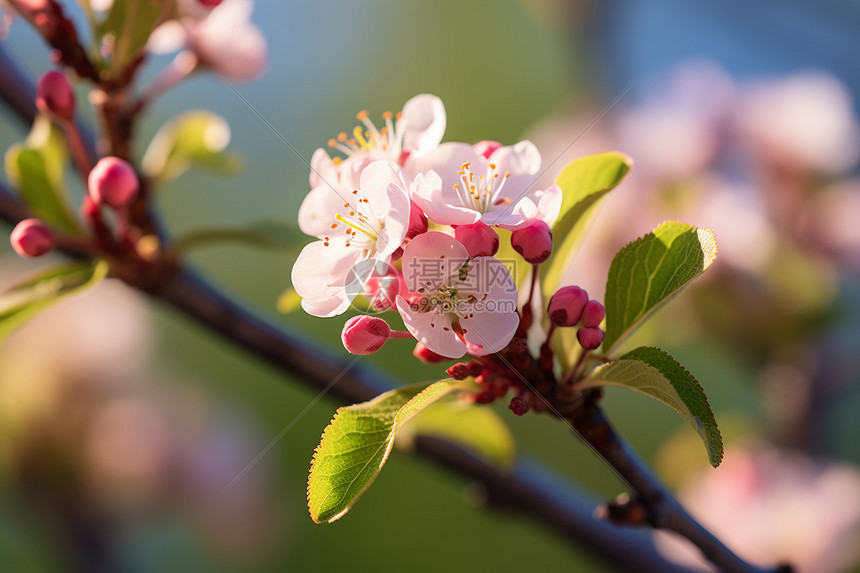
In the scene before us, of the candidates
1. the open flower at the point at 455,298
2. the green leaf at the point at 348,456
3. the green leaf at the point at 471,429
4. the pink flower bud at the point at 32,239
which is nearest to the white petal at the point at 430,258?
the open flower at the point at 455,298

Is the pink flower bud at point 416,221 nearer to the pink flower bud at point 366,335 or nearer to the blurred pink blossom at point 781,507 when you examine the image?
the pink flower bud at point 366,335

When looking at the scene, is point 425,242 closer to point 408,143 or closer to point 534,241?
point 534,241

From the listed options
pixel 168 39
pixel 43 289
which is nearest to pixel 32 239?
pixel 43 289

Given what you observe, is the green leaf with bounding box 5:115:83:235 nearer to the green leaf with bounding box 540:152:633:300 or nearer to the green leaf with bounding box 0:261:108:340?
the green leaf with bounding box 0:261:108:340

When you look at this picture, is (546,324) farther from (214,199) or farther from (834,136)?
(214,199)

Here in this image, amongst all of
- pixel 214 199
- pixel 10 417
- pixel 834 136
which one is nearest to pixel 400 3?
pixel 214 199

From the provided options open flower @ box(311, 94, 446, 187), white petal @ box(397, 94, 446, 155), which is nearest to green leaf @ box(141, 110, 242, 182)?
open flower @ box(311, 94, 446, 187)

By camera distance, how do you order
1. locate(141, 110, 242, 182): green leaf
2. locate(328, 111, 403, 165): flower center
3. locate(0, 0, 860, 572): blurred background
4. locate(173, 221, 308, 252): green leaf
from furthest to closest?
locate(0, 0, 860, 572): blurred background → locate(141, 110, 242, 182): green leaf → locate(173, 221, 308, 252): green leaf → locate(328, 111, 403, 165): flower center
